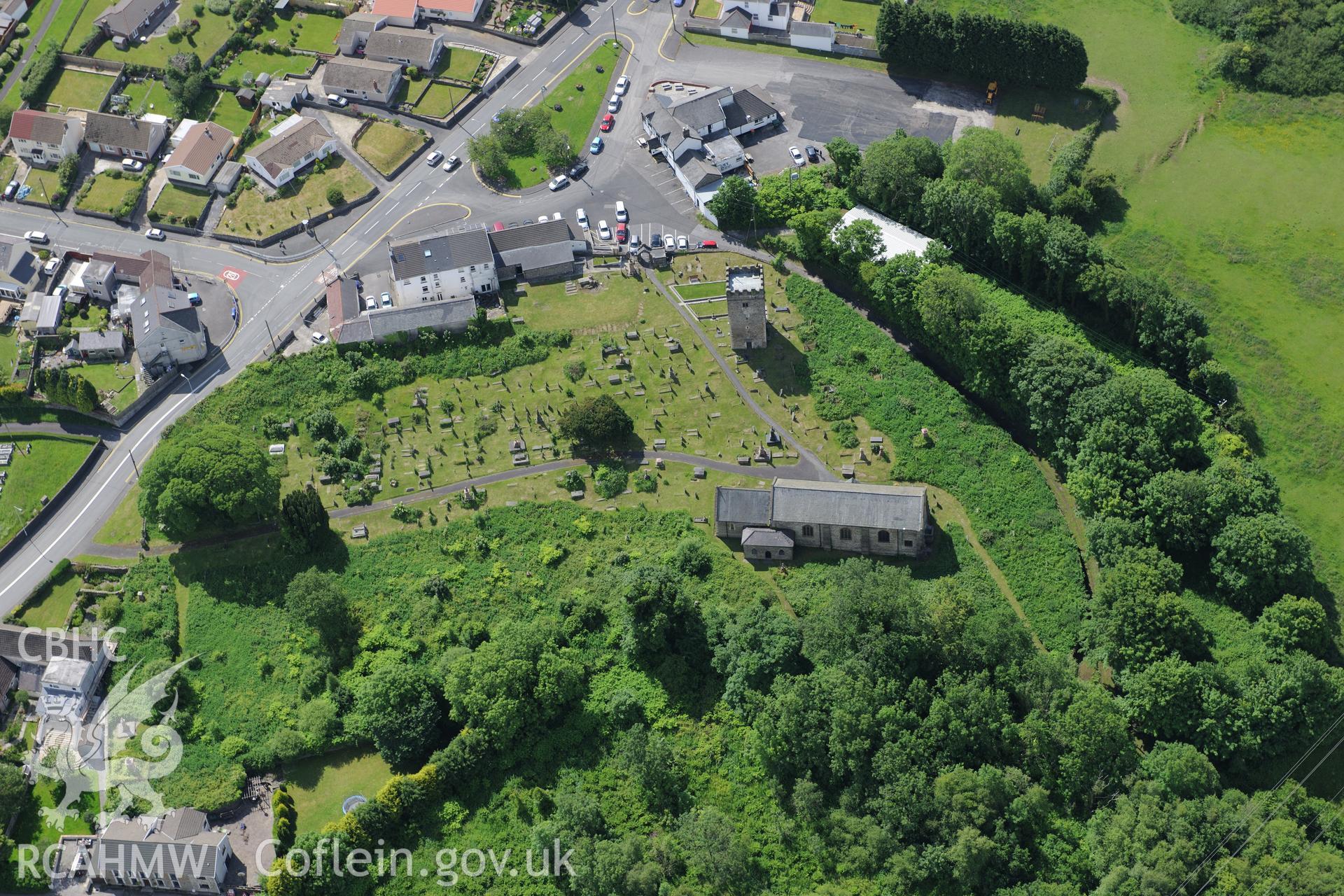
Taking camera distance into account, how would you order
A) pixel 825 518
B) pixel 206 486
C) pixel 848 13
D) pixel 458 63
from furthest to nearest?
pixel 848 13, pixel 458 63, pixel 206 486, pixel 825 518

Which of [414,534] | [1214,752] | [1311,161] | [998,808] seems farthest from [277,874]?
[1311,161]

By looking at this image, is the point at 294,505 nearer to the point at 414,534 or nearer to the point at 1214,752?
the point at 414,534

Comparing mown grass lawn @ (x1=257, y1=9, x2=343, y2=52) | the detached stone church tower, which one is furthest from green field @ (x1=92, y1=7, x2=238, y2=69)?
the detached stone church tower

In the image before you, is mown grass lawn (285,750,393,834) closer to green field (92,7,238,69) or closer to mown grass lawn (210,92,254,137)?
mown grass lawn (210,92,254,137)

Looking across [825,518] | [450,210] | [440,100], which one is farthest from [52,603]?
[440,100]

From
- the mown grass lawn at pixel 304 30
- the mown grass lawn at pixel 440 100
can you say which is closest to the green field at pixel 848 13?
the mown grass lawn at pixel 440 100

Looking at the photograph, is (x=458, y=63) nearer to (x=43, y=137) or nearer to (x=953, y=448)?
(x=43, y=137)

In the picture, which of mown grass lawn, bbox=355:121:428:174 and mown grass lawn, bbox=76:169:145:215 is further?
mown grass lawn, bbox=355:121:428:174

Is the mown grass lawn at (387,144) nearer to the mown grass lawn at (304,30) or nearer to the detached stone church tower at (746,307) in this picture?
the mown grass lawn at (304,30)
